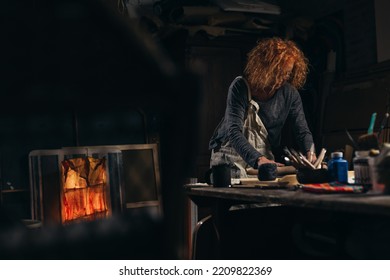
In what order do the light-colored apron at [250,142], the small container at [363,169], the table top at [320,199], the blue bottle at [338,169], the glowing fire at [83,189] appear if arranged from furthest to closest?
the glowing fire at [83,189] → the light-colored apron at [250,142] → the blue bottle at [338,169] → the small container at [363,169] → the table top at [320,199]

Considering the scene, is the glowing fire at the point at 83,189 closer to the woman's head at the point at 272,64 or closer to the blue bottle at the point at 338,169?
the woman's head at the point at 272,64

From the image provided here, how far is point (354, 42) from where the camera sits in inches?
171

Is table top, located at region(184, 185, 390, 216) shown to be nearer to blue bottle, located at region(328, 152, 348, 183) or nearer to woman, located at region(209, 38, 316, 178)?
blue bottle, located at region(328, 152, 348, 183)

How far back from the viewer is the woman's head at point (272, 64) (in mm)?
2631

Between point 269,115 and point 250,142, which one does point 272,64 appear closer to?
point 269,115

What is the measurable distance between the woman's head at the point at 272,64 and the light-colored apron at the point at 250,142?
0.44 ft

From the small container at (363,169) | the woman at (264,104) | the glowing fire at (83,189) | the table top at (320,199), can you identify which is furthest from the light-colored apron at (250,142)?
the glowing fire at (83,189)

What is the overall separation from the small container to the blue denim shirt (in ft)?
3.02

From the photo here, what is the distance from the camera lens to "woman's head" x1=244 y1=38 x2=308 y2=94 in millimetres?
2631

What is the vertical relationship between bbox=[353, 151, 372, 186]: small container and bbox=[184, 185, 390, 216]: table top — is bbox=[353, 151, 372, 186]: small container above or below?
above

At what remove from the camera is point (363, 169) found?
5.15 feet

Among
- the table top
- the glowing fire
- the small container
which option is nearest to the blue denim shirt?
the table top
